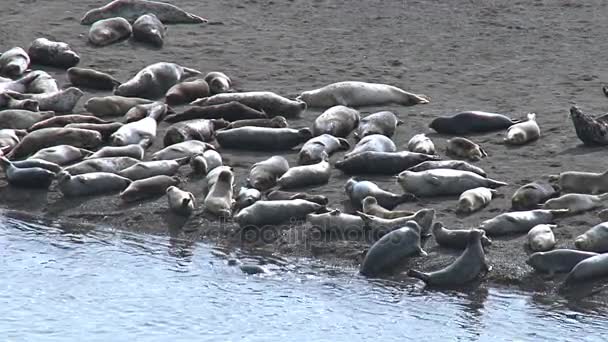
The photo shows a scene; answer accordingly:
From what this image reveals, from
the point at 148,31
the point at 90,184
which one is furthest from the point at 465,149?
the point at 148,31

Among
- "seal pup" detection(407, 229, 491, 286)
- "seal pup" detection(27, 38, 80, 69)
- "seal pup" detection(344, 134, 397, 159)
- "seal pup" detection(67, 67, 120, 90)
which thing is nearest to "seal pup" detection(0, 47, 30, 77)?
"seal pup" detection(27, 38, 80, 69)

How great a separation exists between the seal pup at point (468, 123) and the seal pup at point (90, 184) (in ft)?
8.15

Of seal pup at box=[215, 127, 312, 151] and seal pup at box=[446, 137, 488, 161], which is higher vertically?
seal pup at box=[446, 137, 488, 161]

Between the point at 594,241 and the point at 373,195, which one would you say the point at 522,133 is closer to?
the point at 373,195

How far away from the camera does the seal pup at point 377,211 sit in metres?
9.38

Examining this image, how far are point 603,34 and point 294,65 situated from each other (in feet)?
10.7

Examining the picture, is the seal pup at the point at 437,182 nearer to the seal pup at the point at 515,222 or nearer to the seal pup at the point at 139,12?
the seal pup at the point at 515,222

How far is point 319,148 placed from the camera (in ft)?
34.7

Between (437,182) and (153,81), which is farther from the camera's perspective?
(153,81)

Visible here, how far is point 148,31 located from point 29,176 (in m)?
4.15

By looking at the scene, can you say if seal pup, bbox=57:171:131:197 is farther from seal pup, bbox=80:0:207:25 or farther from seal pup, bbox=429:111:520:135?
seal pup, bbox=80:0:207:25

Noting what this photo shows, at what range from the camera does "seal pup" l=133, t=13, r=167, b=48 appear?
566 inches

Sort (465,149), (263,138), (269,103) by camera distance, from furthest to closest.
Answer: (269,103) → (263,138) → (465,149)

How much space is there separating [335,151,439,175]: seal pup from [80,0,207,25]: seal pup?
17.9 feet
